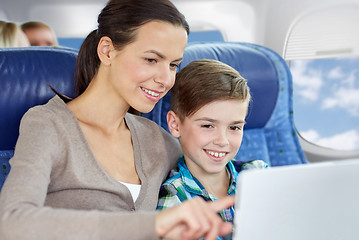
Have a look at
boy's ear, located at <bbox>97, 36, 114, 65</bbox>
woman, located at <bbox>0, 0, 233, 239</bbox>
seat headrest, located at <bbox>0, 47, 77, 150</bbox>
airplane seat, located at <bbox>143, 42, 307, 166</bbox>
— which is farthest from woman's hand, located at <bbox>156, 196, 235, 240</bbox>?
airplane seat, located at <bbox>143, 42, 307, 166</bbox>

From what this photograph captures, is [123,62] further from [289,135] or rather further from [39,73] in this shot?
[289,135]

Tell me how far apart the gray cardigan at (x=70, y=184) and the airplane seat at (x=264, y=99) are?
44cm

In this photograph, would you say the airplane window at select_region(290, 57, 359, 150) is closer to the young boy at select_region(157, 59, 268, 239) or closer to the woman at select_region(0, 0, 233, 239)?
the young boy at select_region(157, 59, 268, 239)

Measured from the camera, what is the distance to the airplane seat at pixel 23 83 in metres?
1.47

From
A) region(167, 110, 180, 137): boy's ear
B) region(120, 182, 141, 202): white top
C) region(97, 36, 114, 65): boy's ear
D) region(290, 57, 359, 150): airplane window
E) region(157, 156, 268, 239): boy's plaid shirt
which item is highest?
region(97, 36, 114, 65): boy's ear

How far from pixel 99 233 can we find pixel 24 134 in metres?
0.40

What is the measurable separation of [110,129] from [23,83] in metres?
0.36

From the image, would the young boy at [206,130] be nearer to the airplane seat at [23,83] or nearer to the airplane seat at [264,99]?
the airplane seat at [264,99]

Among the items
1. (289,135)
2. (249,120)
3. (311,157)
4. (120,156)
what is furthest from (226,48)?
(311,157)

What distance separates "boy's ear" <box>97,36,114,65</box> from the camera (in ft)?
4.34

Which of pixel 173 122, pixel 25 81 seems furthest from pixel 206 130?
pixel 25 81

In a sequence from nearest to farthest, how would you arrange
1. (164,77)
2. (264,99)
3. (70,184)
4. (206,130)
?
(70,184) → (164,77) → (206,130) → (264,99)

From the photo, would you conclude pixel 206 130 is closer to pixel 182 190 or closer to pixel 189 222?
pixel 182 190

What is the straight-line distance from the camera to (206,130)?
143 cm
